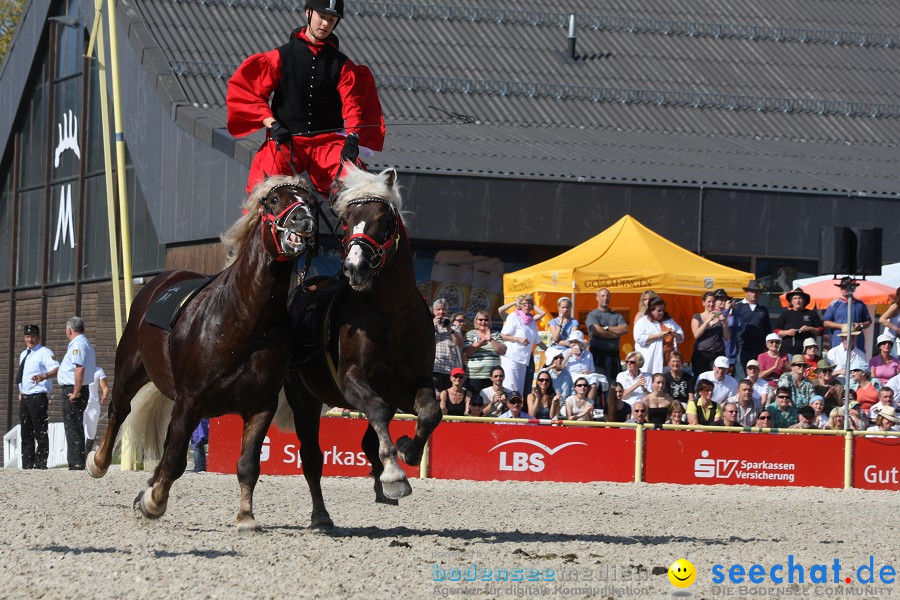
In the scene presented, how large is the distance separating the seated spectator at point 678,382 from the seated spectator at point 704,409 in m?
0.15

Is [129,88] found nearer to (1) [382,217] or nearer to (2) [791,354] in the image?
(2) [791,354]

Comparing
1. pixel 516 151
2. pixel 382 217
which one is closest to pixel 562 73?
pixel 516 151

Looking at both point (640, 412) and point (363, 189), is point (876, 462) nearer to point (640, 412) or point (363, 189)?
point (640, 412)

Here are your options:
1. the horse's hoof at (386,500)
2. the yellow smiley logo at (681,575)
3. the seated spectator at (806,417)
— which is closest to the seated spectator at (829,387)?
the seated spectator at (806,417)

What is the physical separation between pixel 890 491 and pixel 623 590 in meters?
9.21

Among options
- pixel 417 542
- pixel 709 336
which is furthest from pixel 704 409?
pixel 417 542

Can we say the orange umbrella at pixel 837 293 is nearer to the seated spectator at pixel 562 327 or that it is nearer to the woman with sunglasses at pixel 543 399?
the seated spectator at pixel 562 327

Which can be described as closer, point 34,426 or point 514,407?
point 514,407

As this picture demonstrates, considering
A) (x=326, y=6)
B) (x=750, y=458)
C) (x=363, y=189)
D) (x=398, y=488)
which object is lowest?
(x=750, y=458)

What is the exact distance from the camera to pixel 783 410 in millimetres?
16500

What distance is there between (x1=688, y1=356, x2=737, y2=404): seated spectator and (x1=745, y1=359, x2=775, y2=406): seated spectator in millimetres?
248

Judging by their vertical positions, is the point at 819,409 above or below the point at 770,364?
below

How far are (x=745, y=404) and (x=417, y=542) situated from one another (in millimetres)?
8278

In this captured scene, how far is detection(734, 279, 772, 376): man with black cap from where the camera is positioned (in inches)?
693
